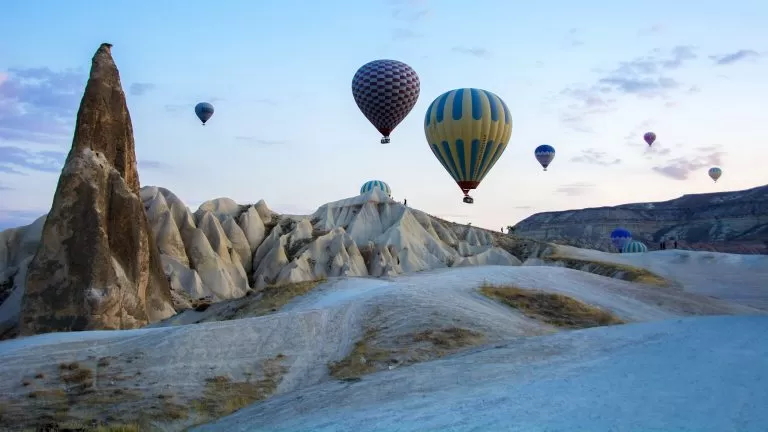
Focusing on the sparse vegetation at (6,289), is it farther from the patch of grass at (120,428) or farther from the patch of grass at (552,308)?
the patch of grass at (120,428)

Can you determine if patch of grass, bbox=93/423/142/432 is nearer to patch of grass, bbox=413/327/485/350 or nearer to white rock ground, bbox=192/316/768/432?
white rock ground, bbox=192/316/768/432

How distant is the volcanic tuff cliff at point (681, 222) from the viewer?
13555 cm

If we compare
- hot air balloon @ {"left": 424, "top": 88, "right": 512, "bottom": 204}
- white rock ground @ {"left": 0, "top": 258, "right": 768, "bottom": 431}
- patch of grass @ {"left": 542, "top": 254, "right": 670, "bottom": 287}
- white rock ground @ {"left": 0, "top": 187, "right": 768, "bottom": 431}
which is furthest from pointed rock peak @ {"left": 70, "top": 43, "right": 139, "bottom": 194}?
patch of grass @ {"left": 542, "top": 254, "right": 670, "bottom": 287}

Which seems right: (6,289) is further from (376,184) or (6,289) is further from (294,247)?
(376,184)

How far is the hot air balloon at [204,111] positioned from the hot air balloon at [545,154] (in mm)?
33480

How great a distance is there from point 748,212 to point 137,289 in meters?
136

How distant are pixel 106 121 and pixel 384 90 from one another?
18.0m

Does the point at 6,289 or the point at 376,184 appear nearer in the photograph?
the point at 6,289

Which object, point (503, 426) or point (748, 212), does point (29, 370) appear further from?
point (748, 212)

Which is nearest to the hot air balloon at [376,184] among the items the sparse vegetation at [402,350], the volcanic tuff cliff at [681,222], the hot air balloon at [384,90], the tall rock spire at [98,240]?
the volcanic tuff cliff at [681,222]

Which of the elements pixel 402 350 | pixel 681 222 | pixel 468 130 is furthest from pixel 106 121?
pixel 681 222

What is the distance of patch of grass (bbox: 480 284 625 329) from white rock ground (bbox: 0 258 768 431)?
0.84 meters

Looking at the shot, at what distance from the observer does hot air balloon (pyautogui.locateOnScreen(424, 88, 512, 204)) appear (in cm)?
4056

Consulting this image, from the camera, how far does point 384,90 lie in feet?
150
